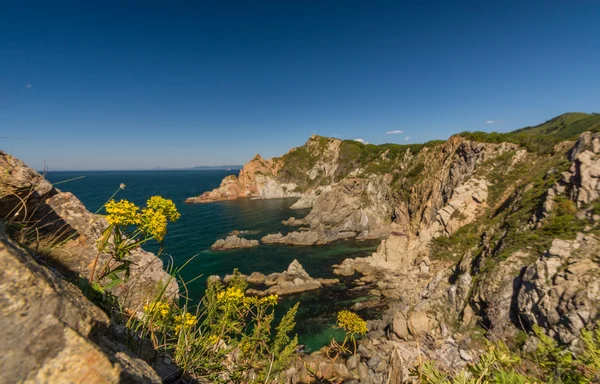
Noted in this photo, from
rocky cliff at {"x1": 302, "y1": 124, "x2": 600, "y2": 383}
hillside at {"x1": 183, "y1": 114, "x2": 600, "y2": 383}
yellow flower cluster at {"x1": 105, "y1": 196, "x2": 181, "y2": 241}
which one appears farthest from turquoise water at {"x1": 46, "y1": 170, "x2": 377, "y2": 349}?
rocky cliff at {"x1": 302, "y1": 124, "x2": 600, "y2": 383}

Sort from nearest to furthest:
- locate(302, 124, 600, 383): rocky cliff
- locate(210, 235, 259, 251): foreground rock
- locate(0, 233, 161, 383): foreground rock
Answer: locate(0, 233, 161, 383): foreground rock
locate(302, 124, 600, 383): rocky cliff
locate(210, 235, 259, 251): foreground rock

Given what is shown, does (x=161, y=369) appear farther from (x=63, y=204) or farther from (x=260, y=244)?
(x=260, y=244)

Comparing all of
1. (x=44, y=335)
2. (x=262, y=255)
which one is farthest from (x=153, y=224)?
(x=262, y=255)

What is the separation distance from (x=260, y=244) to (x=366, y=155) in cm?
6490

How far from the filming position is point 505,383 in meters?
2.85

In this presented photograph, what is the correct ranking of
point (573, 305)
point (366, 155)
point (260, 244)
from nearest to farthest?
point (573, 305) → point (260, 244) → point (366, 155)

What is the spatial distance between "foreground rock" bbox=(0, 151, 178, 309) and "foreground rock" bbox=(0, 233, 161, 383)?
5.20 feet

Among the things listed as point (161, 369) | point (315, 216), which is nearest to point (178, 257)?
point (315, 216)

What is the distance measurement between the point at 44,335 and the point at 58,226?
15.4 feet

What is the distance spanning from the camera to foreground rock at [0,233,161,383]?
129 centimetres

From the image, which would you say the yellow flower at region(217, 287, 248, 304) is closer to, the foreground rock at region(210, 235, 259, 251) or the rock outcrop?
the rock outcrop

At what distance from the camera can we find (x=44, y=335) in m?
1.40

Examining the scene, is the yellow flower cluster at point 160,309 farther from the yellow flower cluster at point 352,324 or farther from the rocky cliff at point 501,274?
the yellow flower cluster at point 352,324

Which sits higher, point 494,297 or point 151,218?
point 151,218
